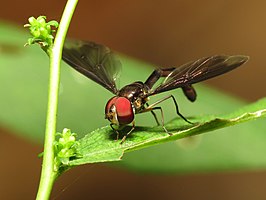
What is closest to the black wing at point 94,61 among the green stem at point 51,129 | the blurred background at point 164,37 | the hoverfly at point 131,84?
the hoverfly at point 131,84

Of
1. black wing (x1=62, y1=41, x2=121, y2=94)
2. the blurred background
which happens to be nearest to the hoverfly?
black wing (x1=62, y1=41, x2=121, y2=94)

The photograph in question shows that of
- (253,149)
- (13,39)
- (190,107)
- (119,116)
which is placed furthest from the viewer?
(13,39)

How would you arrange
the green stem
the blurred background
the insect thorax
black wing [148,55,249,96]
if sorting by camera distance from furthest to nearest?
the blurred background → the insect thorax → black wing [148,55,249,96] → the green stem

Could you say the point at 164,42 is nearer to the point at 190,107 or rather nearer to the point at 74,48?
the point at 190,107

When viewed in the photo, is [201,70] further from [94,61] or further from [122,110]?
[94,61]

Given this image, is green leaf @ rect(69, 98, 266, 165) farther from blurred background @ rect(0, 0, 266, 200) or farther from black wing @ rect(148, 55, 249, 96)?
blurred background @ rect(0, 0, 266, 200)

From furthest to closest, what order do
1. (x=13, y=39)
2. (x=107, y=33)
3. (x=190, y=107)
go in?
(x=107, y=33) → (x=13, y=39) → (x=190, y=107)

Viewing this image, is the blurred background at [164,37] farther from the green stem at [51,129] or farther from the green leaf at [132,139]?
the green stem at [51,129]

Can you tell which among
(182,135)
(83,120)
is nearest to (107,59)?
(83,120)
